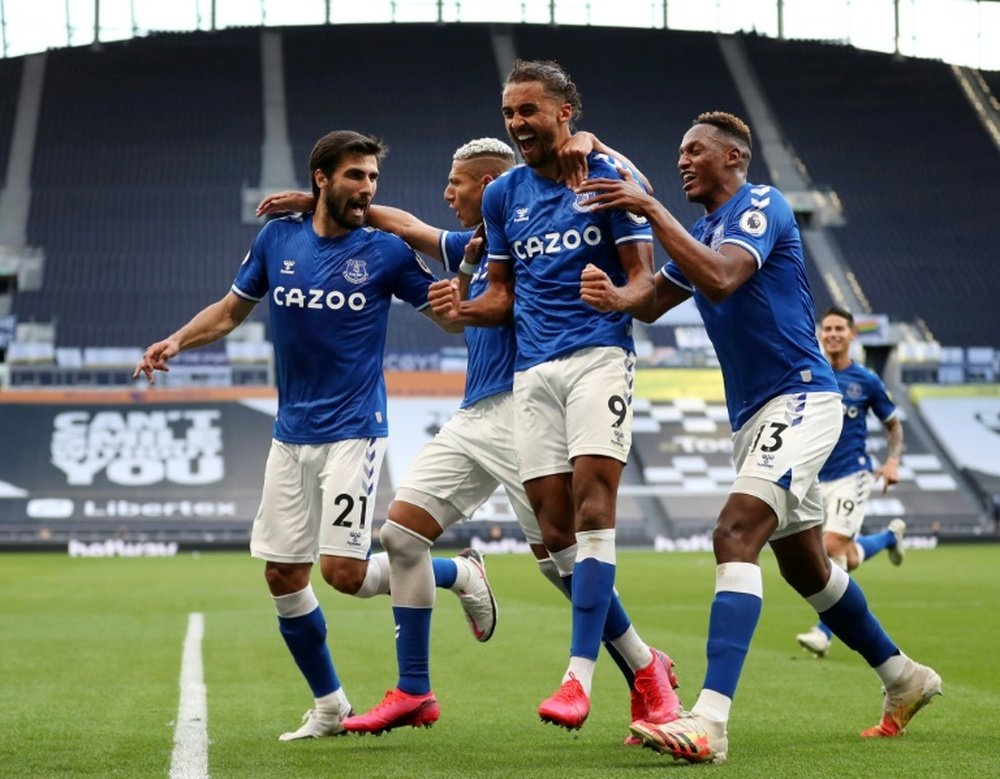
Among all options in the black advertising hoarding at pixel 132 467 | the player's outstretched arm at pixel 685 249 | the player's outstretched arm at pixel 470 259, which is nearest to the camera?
the player's outstretched arm at pixel 685 249

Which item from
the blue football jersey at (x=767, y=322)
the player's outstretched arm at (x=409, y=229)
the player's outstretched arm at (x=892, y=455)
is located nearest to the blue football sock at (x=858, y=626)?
the blue football jersey at (x=767, y=322)

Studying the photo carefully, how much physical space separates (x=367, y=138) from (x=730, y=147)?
5.27 feet

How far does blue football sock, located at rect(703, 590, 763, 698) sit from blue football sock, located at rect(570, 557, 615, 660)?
398 mm

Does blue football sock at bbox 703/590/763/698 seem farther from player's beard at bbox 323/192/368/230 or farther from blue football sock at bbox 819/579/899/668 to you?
player's beard at bbox 323/192/368/230

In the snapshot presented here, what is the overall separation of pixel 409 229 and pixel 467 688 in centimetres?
293

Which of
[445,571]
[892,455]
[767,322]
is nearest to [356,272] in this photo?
[445,571]

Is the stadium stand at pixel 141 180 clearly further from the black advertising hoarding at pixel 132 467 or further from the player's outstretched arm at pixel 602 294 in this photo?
the player's outstretched arm at pixel 602 294

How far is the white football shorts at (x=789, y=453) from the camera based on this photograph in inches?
223

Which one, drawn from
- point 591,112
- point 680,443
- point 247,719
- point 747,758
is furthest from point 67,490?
point 747,758

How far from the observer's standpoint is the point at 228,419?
34094 mm

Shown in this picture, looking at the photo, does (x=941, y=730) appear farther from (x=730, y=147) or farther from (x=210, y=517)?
(x=210, y=517)

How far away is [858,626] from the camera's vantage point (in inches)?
247

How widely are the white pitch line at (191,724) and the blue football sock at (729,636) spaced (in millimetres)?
1779

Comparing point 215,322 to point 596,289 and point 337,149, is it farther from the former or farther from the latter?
point 596,289
